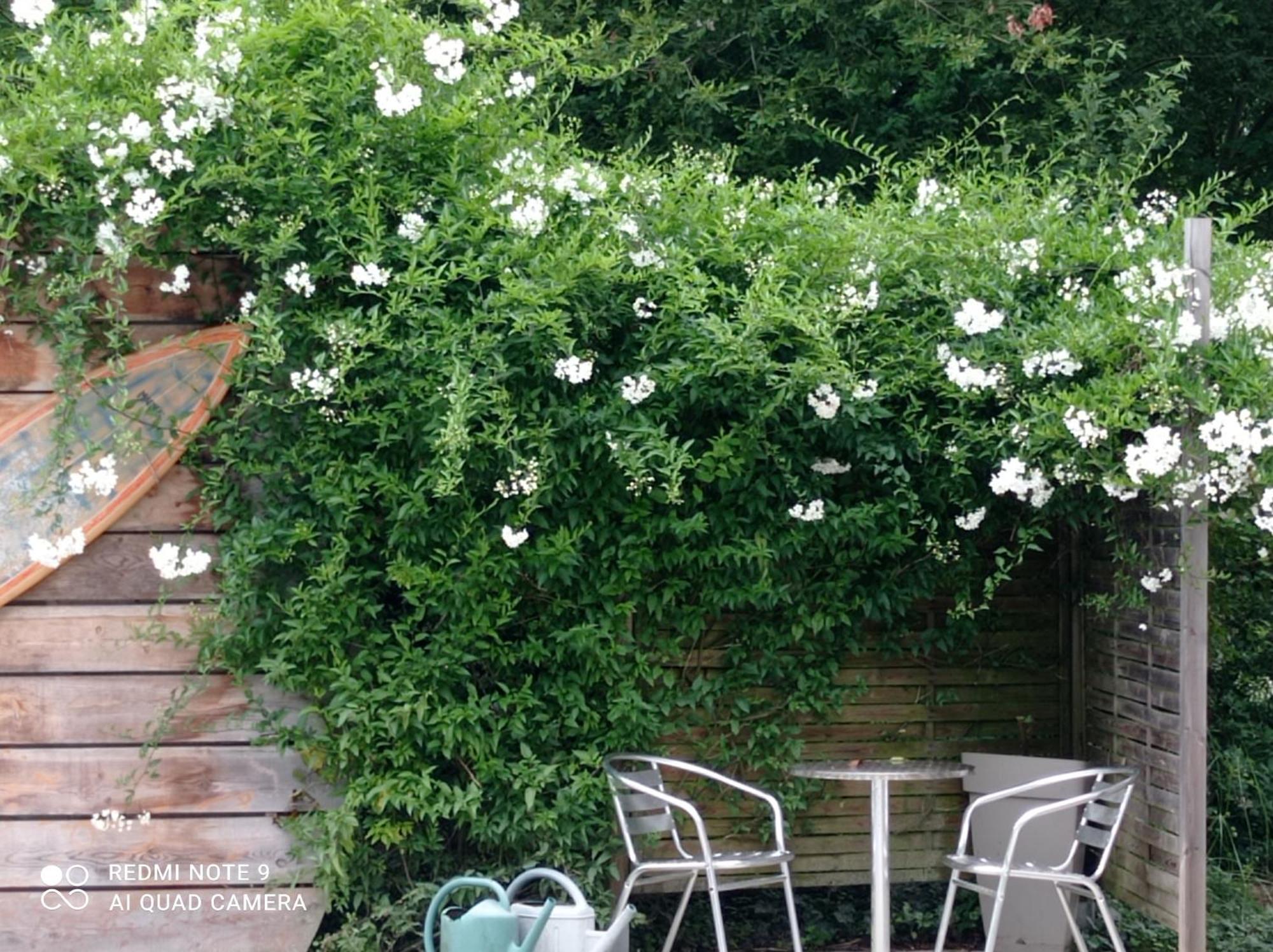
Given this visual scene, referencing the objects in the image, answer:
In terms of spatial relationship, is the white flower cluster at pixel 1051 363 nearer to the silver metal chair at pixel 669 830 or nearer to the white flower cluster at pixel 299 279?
the silver metal chair at pixel 669 830

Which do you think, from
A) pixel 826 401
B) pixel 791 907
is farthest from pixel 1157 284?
pixel 791 907

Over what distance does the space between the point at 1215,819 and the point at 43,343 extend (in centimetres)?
477

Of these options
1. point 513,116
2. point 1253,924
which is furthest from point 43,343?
point 1253,924

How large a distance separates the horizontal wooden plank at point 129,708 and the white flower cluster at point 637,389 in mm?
1316

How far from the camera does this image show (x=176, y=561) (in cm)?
372

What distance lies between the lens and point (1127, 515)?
418cm

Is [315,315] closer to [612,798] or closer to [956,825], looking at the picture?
[612,798]

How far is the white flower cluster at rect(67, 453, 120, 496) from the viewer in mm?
3646

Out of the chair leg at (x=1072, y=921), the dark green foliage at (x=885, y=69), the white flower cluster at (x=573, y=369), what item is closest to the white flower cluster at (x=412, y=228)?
the white flower cluster at (x=573, y=369)

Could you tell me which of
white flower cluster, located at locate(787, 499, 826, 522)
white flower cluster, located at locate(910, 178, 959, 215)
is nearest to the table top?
white flower cluster, located at locate(787, 499, 826, 522)

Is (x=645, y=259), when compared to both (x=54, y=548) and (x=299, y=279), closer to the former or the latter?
(x=299, y=279)

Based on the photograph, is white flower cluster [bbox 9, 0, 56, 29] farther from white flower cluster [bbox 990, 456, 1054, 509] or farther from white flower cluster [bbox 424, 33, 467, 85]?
white flower cluster [bbox 990, 456, 1054, 509]

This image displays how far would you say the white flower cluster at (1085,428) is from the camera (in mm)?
3559

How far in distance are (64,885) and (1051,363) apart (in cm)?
314
